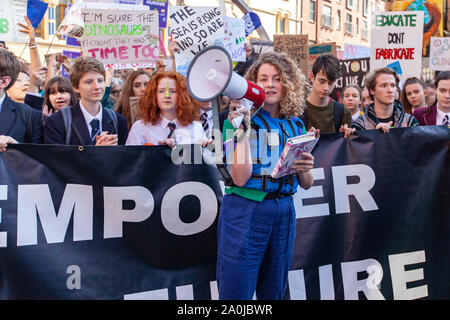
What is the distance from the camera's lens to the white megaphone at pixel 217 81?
7.86 ft

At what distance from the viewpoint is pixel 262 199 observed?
2.70 meters

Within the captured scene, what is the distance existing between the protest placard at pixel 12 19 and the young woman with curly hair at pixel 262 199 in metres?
4.54

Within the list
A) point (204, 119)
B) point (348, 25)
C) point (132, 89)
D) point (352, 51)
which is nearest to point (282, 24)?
point (348, 25)

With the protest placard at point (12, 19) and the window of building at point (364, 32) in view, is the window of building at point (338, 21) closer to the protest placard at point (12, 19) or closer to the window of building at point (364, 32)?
the window of building at point (364, 32)

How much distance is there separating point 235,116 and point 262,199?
449 mm

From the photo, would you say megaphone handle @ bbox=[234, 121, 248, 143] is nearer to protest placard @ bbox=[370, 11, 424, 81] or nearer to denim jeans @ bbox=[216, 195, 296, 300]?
denim jeans @ bbox=[216, 195, 296, 300]

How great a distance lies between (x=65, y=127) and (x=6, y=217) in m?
0.74

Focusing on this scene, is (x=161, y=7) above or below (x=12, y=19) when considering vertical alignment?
above

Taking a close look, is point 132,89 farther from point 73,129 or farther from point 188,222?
point 188,222

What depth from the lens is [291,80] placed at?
9.52 ft

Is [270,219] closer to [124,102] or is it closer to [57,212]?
[57,212]

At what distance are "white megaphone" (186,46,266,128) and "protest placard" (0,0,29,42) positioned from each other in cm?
464

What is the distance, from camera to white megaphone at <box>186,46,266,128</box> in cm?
239
